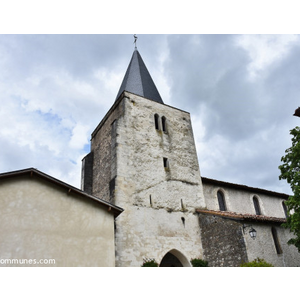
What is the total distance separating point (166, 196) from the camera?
15.5m

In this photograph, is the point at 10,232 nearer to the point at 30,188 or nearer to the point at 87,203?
the point at 30,188

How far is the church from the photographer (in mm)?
9273

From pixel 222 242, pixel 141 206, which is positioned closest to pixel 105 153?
pixel 141 206

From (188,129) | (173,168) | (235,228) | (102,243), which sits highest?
(188,129)

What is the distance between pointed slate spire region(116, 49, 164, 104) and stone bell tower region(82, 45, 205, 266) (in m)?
0.11

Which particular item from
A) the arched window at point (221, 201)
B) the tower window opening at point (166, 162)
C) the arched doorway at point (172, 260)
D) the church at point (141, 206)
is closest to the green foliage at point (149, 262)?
the church at point (141, 206)

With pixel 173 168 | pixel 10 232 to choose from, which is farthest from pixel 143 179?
pixel 10 232

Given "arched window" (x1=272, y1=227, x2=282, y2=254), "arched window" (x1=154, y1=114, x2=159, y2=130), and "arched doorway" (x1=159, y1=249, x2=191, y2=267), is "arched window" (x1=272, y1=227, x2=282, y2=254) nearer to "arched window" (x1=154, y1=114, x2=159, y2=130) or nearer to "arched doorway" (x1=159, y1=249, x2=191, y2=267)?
"arched doorway" (x1=159, y1=249, x2=191, y2=267)

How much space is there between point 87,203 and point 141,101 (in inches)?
373

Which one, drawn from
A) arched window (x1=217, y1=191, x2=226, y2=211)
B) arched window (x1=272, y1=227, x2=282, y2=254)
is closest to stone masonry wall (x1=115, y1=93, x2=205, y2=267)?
arched window (x1=217, y1=191, x2=226, y2=211)

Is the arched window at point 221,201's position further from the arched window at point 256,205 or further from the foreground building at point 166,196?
the arched window at point 256,205

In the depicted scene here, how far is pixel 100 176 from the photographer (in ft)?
57.3

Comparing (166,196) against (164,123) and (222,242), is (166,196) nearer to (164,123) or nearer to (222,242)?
(222,242)

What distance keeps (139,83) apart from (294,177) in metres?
13.0
